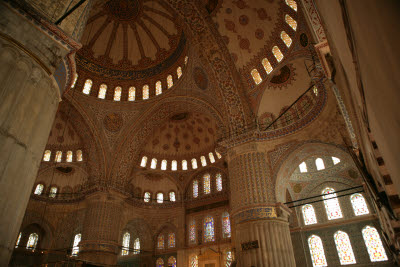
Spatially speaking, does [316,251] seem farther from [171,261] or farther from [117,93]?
[117,93]

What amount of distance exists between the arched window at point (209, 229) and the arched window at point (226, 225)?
807 millimetres

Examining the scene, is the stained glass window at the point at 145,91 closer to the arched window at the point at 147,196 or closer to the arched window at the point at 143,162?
the arched window at the point at 143,162

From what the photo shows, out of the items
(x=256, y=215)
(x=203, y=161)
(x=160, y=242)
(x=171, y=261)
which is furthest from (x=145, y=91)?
(x=171, y=261)

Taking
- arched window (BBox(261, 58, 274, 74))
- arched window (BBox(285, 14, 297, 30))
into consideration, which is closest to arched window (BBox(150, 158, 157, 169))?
arched window (BBox(261, 58, 274, 74))

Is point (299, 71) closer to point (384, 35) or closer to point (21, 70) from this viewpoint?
point (21, 70)

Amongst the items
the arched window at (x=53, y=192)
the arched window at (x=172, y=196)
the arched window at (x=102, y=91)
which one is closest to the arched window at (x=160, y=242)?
the arched window at (x=172, y=196)

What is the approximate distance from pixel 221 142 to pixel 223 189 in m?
6.77

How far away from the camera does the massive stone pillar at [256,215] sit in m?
9.91

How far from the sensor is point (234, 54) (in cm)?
1345

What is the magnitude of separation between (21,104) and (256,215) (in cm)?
847

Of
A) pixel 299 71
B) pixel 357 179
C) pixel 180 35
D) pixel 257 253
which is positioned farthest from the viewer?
pixel 180 35

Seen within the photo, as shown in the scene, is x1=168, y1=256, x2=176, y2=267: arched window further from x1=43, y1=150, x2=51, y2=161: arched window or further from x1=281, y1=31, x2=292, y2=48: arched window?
x1=281, y1=31, x2=292, y2=48: arched window

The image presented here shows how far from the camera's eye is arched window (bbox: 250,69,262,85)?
13086 mm

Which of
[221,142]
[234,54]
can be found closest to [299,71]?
[234,54]
